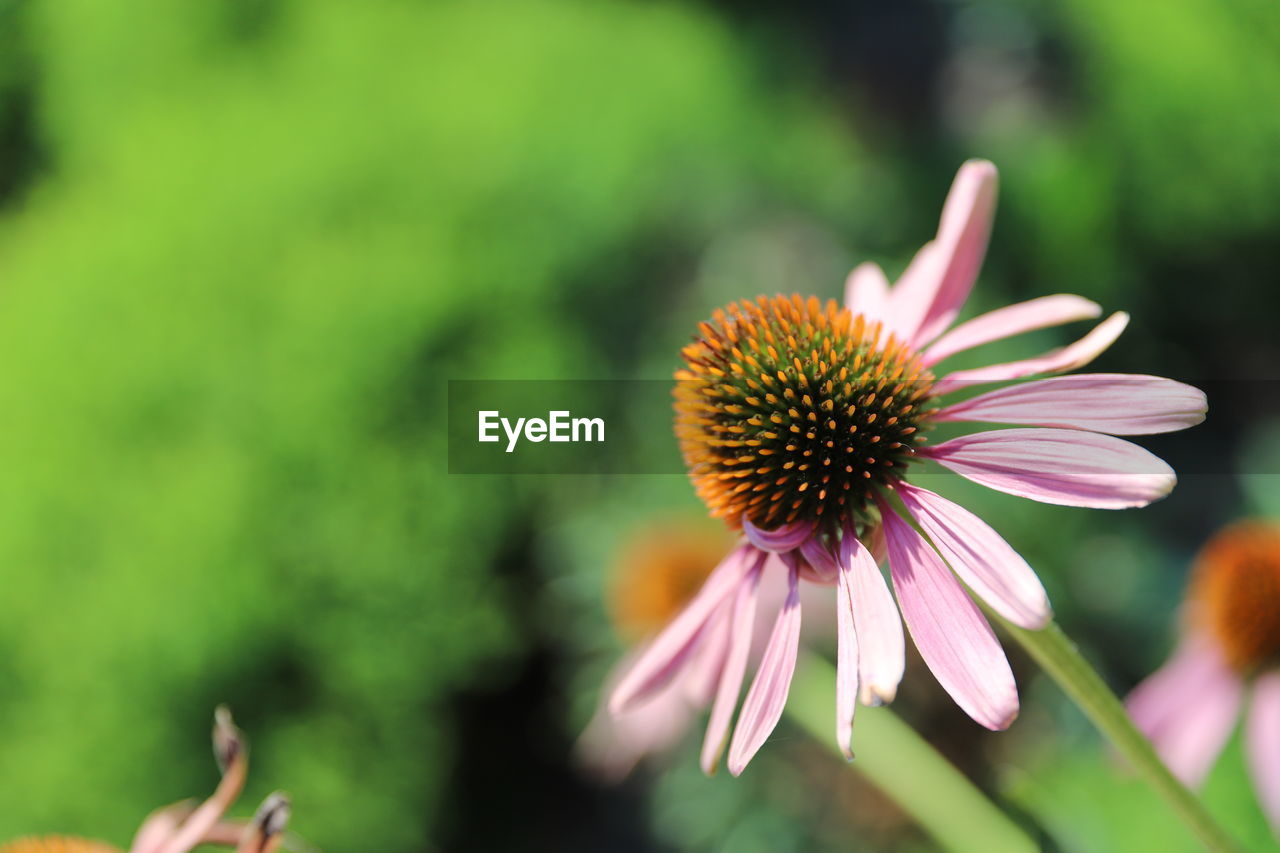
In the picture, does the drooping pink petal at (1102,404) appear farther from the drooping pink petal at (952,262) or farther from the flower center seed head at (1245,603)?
the flower center seed head at (1245,603)

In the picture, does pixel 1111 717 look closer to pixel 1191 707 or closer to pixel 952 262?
pixel 952 262

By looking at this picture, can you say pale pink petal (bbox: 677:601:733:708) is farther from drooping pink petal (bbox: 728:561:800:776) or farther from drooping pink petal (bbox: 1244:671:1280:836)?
drooping pink petal (bbox: 1244:671:1280:836)

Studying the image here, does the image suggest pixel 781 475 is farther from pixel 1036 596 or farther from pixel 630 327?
pixel 630 327

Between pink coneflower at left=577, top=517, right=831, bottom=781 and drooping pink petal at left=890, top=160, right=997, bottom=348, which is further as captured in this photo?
pink coneflower at left=577, top=517, right=831, bottom=781

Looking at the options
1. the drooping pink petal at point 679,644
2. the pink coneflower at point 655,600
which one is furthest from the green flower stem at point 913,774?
the drooping pink petal at point 679,644

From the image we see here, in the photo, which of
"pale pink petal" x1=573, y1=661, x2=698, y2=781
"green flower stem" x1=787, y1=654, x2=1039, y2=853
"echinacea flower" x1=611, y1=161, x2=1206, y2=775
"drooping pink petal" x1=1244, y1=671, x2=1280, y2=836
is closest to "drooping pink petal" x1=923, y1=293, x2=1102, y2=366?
"echinacea flower" x1=611, y1=161, x2=1206, y2=775

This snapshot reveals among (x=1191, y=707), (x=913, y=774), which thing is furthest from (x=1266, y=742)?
(x=913, y=774)
